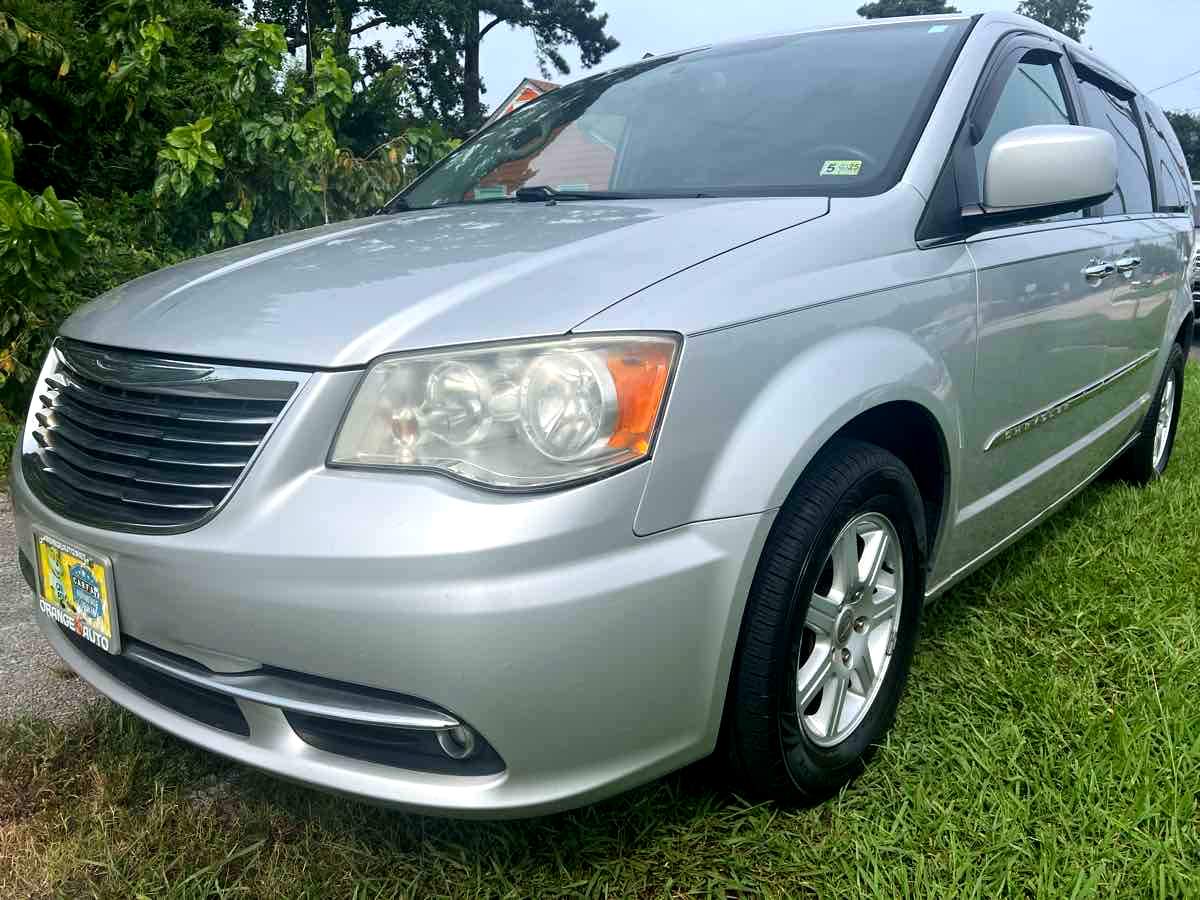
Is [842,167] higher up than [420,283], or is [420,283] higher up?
[842,167]

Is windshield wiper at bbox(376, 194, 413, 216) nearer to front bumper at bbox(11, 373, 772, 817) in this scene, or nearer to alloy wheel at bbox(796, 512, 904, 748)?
front bumper at bbox(11, 373, 772, 817)

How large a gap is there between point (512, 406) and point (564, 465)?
12cm

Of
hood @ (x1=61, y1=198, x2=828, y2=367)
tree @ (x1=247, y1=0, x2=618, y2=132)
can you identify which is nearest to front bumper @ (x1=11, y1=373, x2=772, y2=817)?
hood @ (x1=61, y1=198, x2=828, y2=367)

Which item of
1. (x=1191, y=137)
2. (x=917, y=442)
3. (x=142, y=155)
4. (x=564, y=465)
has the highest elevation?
(x=142, y=155)

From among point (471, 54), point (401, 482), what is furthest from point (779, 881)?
point (471, 54)

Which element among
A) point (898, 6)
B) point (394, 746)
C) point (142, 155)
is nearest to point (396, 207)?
point (394, 746)

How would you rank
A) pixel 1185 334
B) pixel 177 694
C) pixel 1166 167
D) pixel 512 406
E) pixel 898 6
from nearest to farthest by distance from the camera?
pixel 512 406, pixel 177 694, pixel 1166 167, pixel 1185 334, pixel 898 6

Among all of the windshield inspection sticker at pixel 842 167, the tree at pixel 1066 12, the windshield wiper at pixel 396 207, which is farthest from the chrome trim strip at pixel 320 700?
the tree at pixel 1066 12

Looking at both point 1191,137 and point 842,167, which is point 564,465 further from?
point 1191,137

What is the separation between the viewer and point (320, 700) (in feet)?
4.76

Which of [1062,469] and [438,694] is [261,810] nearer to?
[438,694]

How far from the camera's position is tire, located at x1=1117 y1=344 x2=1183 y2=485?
3896 mm

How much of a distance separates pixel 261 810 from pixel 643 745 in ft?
2.69

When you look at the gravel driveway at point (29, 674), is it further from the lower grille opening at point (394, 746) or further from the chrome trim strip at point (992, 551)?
the chrome trim strip at point (992, 551)
